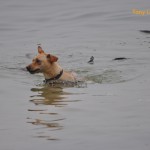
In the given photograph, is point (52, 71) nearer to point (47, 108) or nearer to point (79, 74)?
point (79, 74)

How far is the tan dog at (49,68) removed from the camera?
11.7 m

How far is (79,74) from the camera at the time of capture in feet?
42.9

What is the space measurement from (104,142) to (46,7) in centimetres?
1717

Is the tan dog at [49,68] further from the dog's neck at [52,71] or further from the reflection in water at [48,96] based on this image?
the reflection in water at [48,96]

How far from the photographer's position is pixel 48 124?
761 centimetres

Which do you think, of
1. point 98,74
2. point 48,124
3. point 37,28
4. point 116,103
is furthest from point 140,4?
point 48,124

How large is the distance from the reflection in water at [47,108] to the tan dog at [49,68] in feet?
1.74

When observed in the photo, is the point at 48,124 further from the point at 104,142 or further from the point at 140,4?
the point at 140,4

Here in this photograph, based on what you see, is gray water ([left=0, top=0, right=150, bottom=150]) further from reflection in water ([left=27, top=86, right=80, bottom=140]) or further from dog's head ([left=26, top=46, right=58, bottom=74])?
dog's head ([left=26, top=46, right=58, bottom=74])

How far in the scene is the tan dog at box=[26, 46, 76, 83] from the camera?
11688 mm

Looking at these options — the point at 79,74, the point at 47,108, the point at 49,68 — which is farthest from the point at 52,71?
the point at 47,108

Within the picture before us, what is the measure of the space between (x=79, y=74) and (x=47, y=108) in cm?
439

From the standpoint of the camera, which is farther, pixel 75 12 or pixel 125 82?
pixel 75 12

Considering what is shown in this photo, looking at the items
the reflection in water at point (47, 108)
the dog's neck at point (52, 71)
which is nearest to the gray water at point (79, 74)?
the reflection in water at point (47, 108)
